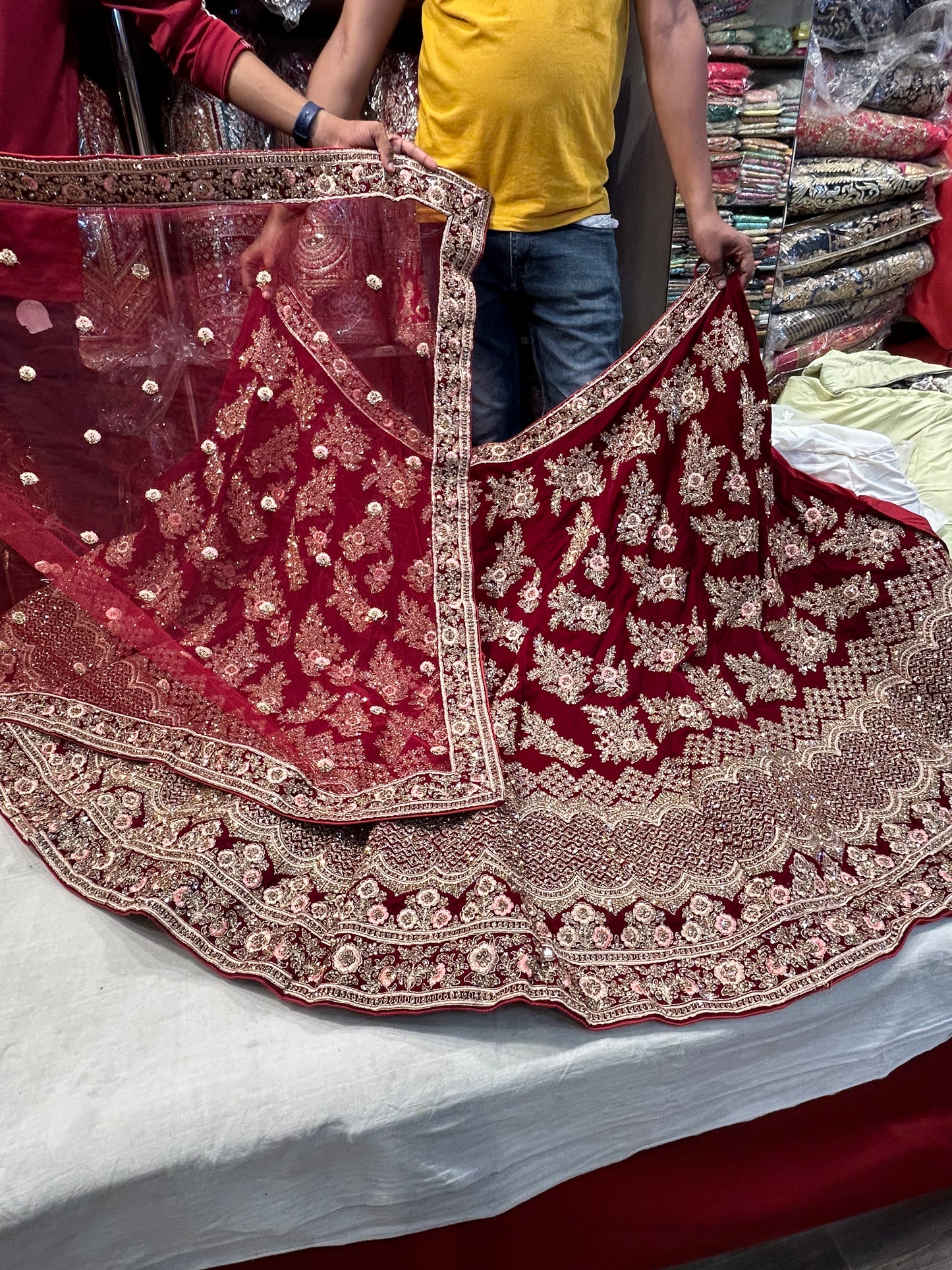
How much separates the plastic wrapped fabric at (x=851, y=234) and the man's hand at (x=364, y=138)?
1.55 metres

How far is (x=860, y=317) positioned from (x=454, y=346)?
2.11 meters

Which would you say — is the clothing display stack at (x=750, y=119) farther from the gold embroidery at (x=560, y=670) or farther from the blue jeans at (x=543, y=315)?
the gold embroidery at (x=560, y=670)

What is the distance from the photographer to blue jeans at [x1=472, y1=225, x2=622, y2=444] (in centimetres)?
153

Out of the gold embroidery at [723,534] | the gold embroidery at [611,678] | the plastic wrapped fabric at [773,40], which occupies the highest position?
the plastic wrapped fabric at [773,40]

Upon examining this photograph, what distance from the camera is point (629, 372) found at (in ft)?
4.61

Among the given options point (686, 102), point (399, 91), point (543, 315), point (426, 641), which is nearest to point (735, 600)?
point (426, 641)

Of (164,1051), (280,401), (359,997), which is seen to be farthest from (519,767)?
(280,401)

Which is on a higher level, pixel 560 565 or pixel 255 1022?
pixel 560 565

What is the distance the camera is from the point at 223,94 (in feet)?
4.20

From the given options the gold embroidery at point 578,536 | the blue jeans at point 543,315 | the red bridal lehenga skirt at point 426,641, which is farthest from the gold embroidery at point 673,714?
→ the blue jeans at point 543,315

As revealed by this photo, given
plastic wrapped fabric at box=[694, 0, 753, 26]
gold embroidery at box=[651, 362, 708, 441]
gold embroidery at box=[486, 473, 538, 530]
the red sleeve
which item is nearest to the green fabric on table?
gold embroidery at box=[651, 362, 708, 441]

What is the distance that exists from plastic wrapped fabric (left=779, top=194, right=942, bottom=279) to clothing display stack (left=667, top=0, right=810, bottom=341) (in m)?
0.14

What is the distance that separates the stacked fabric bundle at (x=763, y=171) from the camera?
2.24m

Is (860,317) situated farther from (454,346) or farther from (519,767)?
(519,767)
